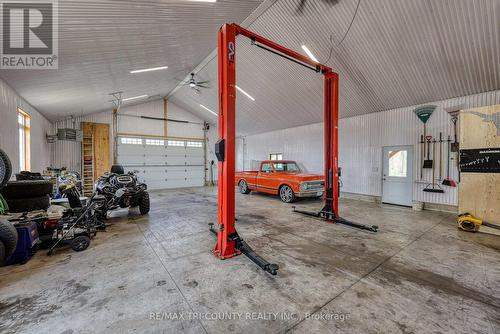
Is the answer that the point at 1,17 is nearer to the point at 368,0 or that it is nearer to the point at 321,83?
the point at 368,0

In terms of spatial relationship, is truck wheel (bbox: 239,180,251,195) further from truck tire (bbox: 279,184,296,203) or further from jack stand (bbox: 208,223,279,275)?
jack stand (bbox: 208,223,279,275)

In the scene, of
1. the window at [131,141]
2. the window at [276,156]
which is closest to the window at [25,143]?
the window at [131,141]

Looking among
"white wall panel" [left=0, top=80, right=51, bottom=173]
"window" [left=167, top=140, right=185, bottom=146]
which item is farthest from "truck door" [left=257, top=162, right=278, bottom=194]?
"white wall panel" [left=0, top=80, right=51, bottom=173]

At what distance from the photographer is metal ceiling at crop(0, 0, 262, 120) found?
3.09m

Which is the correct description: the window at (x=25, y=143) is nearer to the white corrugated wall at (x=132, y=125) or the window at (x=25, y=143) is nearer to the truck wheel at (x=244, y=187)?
the white corrugated wall at (x=132, y=125)

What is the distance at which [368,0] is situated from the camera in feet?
12.6

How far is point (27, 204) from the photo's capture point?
3477 mm

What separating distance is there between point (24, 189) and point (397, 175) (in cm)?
940

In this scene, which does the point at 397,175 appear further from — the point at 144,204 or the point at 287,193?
the point at 144,204

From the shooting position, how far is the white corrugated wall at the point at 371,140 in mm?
5695

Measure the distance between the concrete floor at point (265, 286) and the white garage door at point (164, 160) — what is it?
7.18 metres

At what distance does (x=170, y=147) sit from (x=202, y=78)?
478 cm

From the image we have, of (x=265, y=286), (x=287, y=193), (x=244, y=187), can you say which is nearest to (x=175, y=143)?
(x=244, y=187)

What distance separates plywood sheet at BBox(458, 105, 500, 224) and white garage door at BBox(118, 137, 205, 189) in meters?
11.1
